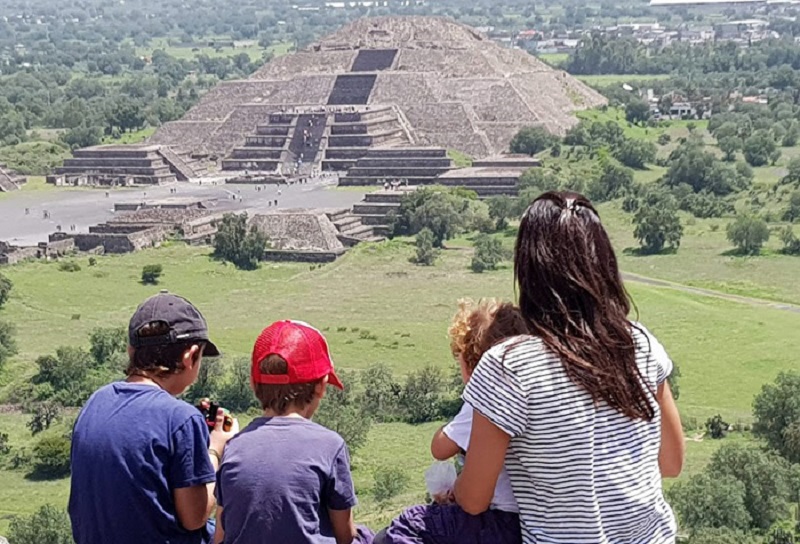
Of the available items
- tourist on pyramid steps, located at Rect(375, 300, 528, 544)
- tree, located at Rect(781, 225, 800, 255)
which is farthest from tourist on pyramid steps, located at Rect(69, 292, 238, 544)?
tree, located at Rect(781, 225, 800, 255)

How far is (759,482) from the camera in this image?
833 inches

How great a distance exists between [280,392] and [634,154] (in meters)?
60.8

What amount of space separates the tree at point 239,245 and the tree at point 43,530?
27.5m

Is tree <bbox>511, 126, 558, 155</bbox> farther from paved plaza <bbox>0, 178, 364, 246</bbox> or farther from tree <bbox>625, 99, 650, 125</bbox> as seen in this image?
tree <bbox>625, 99, 650, 125</bbox>

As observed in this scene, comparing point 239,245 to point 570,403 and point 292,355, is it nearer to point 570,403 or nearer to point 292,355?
point 292,355

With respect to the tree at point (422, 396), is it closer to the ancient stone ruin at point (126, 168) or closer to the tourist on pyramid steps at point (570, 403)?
the tourist on pyramid steps at point (570, 403)

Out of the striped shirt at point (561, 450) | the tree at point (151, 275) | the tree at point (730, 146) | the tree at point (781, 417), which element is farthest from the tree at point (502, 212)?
the striped shirt at point (561, 450)

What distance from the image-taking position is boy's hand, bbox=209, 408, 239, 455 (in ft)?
18.7

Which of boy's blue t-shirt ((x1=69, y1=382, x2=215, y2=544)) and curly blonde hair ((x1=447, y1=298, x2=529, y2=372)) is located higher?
curly blonde hair ((x1=447, y1=298, x2=529, y2=372))

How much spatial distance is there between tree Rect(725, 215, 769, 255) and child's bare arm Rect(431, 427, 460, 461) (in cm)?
4100

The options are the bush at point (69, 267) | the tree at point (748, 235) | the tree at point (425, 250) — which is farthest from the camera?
the tree at point (425, 250)

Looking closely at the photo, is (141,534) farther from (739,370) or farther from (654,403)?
(739,370)

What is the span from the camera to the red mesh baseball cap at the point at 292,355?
5.45 metres

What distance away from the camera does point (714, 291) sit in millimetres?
40688
